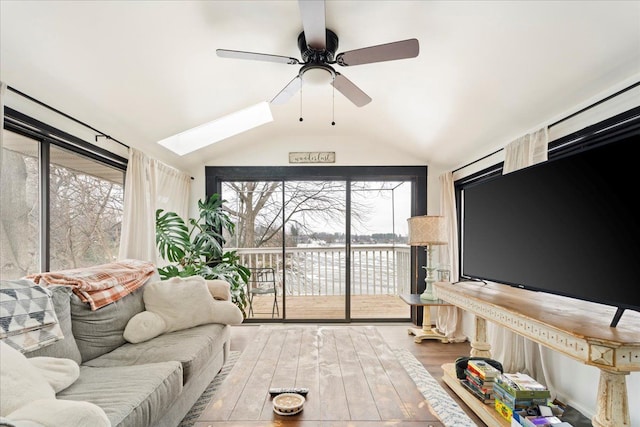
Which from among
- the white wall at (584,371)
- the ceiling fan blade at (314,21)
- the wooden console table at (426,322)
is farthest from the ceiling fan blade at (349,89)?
the wooden console table at (426,322)

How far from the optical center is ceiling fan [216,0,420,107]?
1.62 meters

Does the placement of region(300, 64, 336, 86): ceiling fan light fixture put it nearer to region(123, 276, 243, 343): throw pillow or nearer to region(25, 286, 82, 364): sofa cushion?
region(123, 276, 243, 343): throw pillow

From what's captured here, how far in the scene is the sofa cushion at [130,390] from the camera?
1405mm

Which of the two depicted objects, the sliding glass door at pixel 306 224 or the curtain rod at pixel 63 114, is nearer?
the curtain rod at pixel 63 114

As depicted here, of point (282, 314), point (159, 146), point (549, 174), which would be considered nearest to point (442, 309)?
point (282, 314)

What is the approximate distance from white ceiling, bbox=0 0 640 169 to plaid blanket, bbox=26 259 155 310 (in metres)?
1.17

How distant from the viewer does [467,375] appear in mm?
2320

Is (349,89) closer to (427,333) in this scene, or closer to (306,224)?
(306,224)

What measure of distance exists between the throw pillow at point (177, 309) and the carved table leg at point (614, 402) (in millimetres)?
2375

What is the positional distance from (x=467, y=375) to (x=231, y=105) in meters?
3.03

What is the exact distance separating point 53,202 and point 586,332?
10.8 ft

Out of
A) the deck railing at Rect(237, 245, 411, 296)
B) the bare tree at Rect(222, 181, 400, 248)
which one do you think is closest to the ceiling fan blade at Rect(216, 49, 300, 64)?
the bare tree at Rect(222, 181, 400, 248)

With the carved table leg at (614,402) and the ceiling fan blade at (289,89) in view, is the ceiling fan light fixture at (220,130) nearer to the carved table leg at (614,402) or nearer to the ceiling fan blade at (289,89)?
the ceiling fan blade at (289,89)

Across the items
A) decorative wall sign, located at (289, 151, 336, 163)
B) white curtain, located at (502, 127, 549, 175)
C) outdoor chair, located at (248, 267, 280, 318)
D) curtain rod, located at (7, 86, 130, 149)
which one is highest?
decorative wall sign, located at (289, 151, 336, 163)
